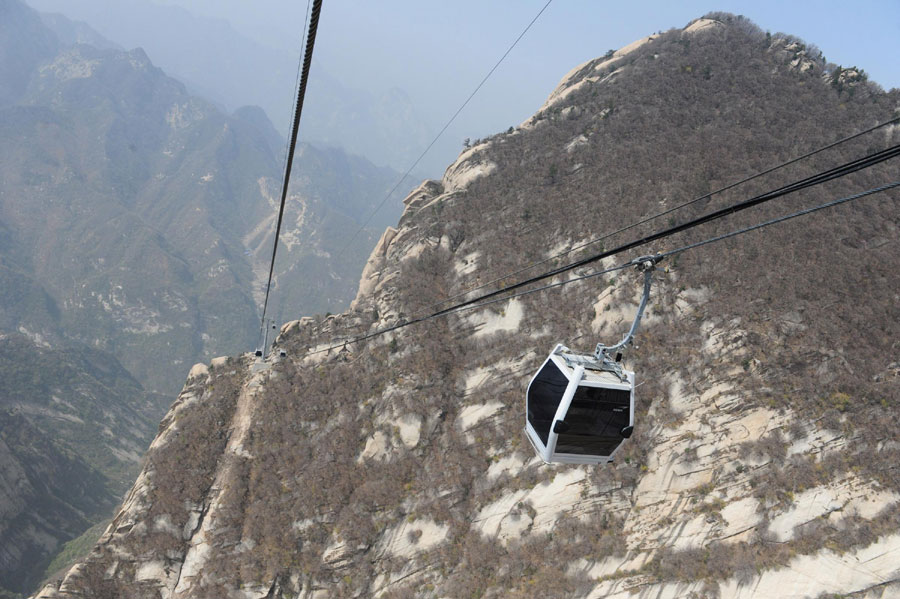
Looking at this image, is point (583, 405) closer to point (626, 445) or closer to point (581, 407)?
point (581, 407)

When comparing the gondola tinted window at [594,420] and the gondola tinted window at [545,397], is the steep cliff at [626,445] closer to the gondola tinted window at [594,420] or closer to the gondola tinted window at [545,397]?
the gondola tinted window at [594,420]

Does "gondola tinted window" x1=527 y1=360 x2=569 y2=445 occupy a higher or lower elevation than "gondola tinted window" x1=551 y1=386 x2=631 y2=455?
higher

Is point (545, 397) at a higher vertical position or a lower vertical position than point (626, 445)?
higher


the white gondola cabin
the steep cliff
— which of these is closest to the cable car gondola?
the white gondola cabin

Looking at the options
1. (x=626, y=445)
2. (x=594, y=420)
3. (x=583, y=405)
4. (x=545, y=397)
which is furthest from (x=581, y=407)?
(x=626, y=445)

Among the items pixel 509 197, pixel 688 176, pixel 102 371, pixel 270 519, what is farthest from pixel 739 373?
pixel 102 371

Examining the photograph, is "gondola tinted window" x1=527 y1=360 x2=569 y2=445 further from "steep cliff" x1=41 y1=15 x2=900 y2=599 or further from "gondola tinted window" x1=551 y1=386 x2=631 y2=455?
"steep cliff" x1=41 y1=15 x2=900 y2=599

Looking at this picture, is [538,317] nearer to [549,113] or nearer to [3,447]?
[549,113]
